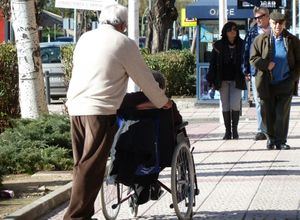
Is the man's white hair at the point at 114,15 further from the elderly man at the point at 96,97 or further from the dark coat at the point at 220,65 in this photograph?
the dark coat at the point at 220,65

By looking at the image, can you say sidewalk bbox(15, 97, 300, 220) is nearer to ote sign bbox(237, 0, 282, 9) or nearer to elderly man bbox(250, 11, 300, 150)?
elderly man bbox(250, 11, 300, 150)

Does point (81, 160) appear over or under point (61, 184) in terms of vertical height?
over

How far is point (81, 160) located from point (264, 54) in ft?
18.0

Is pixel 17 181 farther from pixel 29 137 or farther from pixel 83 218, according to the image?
pixel 83 218

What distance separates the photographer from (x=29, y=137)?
399 inches

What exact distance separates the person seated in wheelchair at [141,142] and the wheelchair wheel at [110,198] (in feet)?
0.94

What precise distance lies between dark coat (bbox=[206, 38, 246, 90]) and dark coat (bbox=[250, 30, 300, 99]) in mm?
1157

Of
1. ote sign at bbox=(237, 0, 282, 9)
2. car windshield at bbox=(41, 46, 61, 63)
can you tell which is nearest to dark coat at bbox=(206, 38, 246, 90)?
ote sign at bbox=(237, 0, 282, 9)

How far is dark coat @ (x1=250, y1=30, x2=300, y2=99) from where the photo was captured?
11.0 m

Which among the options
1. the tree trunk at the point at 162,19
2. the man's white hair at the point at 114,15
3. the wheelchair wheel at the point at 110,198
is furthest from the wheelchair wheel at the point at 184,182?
the tree trunk at the point at 162,19

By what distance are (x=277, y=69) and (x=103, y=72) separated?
5.45m

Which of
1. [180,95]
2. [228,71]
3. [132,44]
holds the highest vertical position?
[132,44]

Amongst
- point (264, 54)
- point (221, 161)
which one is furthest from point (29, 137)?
A: point (264, 54)

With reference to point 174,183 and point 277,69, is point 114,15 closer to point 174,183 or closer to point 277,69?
point 174,183
